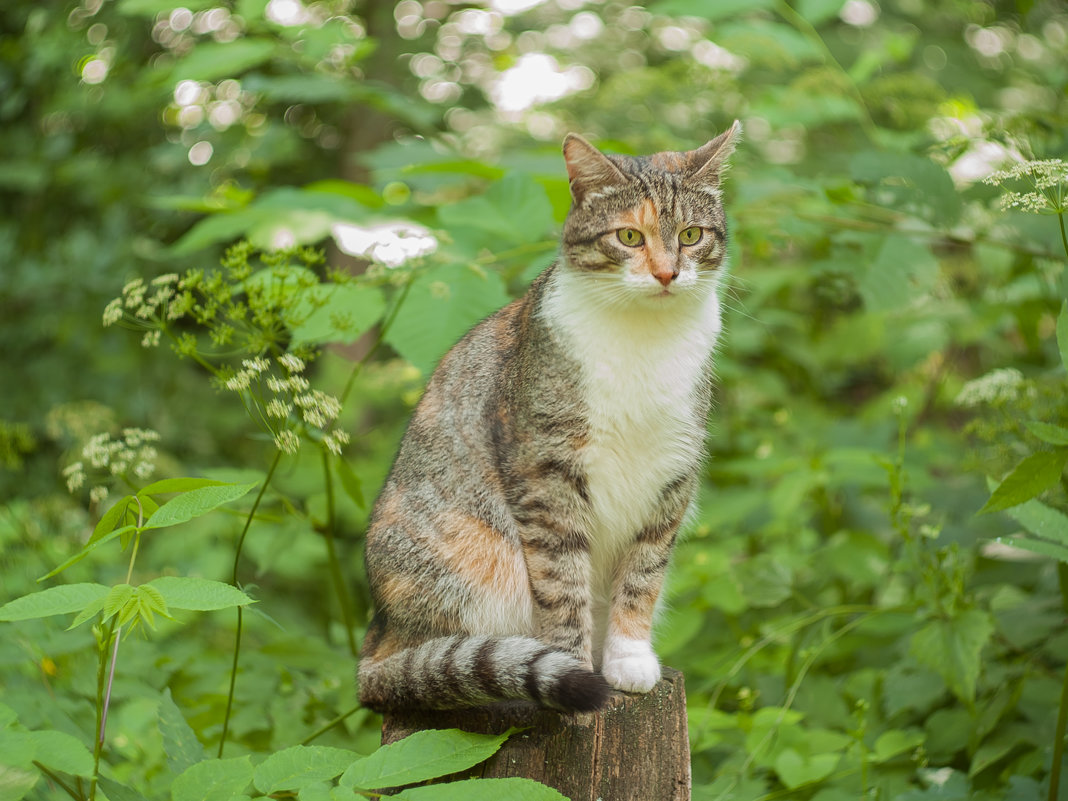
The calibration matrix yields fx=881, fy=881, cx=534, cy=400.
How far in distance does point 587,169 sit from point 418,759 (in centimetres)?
196

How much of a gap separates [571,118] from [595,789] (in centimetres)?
611

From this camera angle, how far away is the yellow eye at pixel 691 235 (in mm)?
3014

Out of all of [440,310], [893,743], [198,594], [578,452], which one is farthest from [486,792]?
[893,743]

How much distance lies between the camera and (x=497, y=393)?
304cm

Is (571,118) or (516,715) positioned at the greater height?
(516,715)

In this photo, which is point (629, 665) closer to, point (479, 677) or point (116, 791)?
point (479, 677)

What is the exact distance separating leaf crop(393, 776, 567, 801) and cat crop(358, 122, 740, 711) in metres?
0.72

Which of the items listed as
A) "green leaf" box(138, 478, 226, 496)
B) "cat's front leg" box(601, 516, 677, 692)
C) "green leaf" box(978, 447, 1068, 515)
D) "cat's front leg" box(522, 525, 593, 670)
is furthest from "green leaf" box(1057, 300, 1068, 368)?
"green leaf" box(138, 478, 226, 496)

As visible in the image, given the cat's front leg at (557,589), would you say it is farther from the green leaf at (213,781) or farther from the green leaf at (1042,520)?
the green leaf at (1042,520)

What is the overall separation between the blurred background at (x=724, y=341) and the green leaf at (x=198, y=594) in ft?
2.97

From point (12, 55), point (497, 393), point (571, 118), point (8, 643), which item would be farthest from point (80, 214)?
point (497, 393)

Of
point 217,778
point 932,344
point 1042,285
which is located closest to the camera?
point 217,778

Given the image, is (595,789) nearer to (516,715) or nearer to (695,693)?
(516,715)

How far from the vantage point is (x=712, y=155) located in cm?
309
